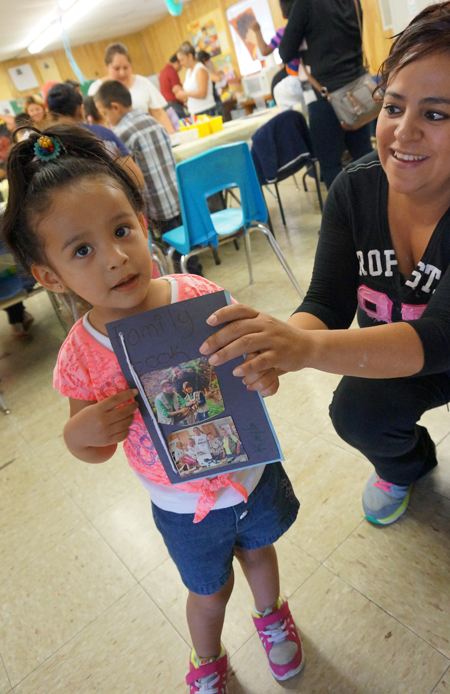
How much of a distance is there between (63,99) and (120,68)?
0.99 metres

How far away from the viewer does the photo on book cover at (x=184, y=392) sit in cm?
61

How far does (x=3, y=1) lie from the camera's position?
471 cm

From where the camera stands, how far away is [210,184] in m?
2.04

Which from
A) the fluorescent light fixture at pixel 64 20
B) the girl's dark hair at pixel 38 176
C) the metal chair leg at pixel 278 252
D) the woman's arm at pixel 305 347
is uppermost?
the fluorescent light fixture at pixel 64 20

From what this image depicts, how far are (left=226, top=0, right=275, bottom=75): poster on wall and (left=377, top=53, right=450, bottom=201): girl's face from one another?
22.1ft

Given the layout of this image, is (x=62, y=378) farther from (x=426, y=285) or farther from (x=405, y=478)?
(x=405, y=478)

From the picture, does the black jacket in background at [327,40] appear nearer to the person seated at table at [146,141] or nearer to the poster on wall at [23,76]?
the person seated at table at [146,141]

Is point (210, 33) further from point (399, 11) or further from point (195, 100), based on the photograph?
point (399, 11)

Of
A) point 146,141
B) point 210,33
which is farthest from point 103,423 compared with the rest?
point 210,33

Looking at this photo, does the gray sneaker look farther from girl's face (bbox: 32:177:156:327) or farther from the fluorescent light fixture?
the fluorescent light fixture

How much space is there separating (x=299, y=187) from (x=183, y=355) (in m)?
4.09

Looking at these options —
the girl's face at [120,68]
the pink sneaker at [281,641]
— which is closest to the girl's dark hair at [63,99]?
the girl's face at [120,68]

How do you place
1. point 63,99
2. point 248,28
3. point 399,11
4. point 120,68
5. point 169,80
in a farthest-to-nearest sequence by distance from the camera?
point 248,28 < point 169,80 < point 399,11 < point 120,68 < point 63,99

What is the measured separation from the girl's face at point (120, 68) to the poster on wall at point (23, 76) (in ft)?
20.0
